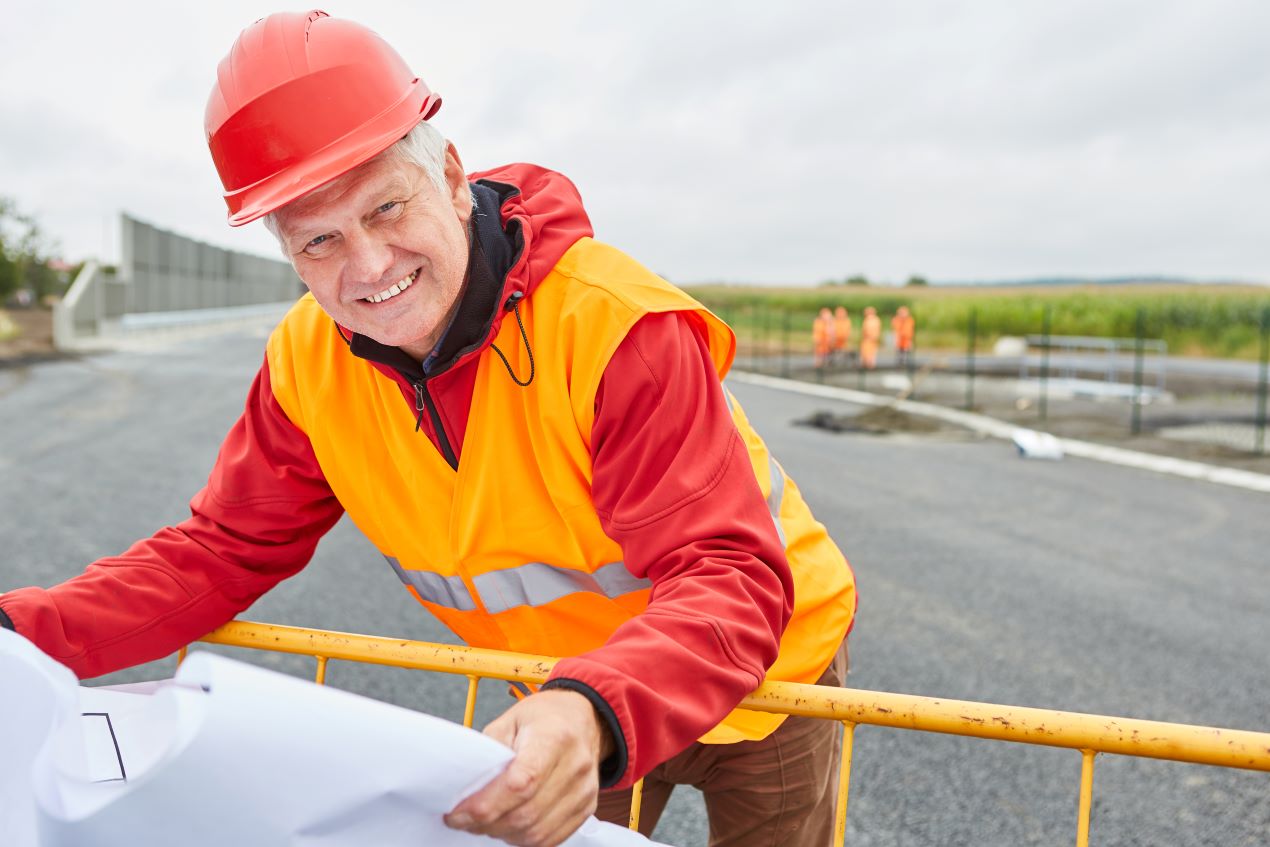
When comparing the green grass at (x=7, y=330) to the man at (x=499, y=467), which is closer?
the man at (x=499, y=467)

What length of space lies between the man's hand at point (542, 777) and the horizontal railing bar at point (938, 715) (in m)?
0.54

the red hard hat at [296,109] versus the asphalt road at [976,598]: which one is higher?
the red hard hat at [296,109]

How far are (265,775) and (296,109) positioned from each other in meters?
1.06

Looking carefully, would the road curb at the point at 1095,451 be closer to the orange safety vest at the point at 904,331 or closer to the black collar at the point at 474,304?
the orange safety vest at the point at 904,331

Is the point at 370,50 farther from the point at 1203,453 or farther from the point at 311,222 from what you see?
the point at 1203,453

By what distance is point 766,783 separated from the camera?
7.48 ft

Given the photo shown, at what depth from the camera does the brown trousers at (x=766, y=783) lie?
88.9 inches

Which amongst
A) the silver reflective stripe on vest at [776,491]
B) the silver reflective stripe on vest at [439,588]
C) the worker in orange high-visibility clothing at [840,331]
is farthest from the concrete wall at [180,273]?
the silver reflective stripe on vest at [776,491]

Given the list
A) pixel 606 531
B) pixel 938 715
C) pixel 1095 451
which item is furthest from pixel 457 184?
pixel 1095 451

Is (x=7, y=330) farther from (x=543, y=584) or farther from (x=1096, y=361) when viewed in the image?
(x=1096, y=361)

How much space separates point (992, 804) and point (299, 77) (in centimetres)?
355

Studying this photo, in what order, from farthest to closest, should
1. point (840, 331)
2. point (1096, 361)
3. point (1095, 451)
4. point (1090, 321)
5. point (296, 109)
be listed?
point (1090, 321), point (1096, 361), point (840, 331), point (1095, 451), point (296, 109)

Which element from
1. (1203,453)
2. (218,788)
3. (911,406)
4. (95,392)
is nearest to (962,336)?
(911,406)

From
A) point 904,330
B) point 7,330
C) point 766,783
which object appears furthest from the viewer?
point 904,330
